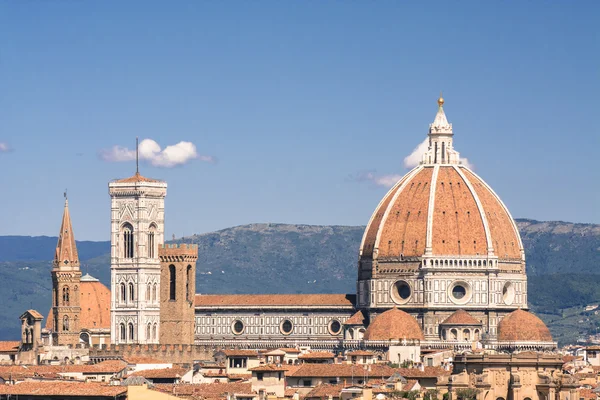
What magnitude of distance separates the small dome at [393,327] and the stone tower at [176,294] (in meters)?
14.3

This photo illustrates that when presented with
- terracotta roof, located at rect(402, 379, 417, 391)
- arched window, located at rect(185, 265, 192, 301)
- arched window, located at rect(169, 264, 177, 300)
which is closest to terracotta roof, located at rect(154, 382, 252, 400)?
terracotta roof, located at rect(402, 379, 417, 391)

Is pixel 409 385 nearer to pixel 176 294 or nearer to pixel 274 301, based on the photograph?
pixel 176 294

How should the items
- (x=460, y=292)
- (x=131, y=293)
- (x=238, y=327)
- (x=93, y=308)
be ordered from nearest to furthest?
(x=131, y=293) < (x=460, y=292) < (x=93, y=308) < (x=238, y=327)

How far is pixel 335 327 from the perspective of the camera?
606 ft

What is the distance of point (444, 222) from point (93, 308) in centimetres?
3034

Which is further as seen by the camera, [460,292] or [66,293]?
[460,292]

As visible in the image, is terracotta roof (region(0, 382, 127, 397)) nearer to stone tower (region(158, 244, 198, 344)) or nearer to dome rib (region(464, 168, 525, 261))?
stone tower (region(158, 244, 198, 344))

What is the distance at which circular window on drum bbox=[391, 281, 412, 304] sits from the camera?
7190 inches

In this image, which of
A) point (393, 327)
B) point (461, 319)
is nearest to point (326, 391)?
point (393, 327)

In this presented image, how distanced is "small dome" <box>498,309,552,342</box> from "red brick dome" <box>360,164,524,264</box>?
26.9ft

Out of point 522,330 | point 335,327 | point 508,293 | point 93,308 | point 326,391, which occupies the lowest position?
point 326,391

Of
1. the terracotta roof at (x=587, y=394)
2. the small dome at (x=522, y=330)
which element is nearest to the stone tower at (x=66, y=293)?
the small dome at (x=522, y=330)

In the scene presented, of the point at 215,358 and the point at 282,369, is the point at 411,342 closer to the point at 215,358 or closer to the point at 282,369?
the point at 215,358

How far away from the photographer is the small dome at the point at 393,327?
171 m
